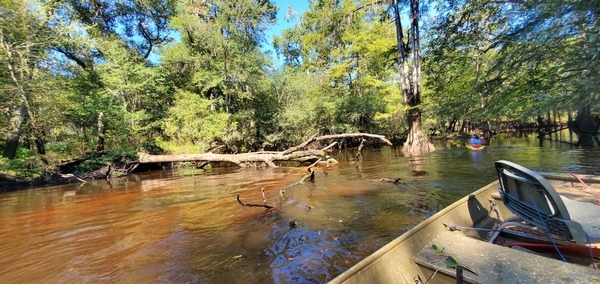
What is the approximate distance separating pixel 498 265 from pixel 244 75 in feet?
69.5

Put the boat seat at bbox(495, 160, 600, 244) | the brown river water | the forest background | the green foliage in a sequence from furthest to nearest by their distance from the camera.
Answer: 1. the green foliage
2. the forest background
3. the brown river water
4. the boat seat at bbox(495, 160, 600, 244)

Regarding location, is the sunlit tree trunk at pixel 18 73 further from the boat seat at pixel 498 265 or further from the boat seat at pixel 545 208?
the boat seat at pixel 545 208

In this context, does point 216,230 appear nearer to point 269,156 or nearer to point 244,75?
point 269,156

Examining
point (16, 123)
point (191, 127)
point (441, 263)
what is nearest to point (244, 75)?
point (191, 127)

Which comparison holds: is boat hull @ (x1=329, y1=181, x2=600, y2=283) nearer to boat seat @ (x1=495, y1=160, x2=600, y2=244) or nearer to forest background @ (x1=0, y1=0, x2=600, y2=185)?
boat seat @ (x1=495, y1=160, x2=600, y2=244)

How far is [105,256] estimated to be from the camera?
13.6 ft

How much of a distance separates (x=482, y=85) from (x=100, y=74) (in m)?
21.1

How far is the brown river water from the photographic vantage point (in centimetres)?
355

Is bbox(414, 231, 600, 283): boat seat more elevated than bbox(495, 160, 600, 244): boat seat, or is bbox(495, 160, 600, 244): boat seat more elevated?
bbox(495, 160, 600, 244): boat seat

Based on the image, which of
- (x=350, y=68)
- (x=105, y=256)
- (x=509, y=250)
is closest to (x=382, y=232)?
(x=509, y=250)

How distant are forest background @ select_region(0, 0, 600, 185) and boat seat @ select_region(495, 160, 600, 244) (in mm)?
4870

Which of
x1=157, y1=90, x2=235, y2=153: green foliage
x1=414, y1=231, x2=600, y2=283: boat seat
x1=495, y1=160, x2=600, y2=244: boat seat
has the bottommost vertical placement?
x1=414, y1=231, x2=600, y2=283: boat seat

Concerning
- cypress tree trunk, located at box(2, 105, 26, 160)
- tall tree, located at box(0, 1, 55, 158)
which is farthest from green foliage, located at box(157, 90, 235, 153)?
cypress tree trunk, located at box(2, 105, 26, 160)

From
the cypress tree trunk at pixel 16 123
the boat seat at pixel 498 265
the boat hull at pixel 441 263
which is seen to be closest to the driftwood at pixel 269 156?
the cypress tree trunk at pixel 16 123
